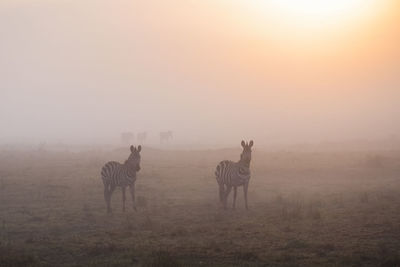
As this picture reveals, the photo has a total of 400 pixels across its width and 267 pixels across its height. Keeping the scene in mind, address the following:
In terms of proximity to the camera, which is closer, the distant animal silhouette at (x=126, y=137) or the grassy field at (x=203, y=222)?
the grassy field at (x=203, y=222)

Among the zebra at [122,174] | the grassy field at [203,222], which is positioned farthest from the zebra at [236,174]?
the zebra at [122,174]

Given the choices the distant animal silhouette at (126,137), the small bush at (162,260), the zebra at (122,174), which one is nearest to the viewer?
the small bush at (162,260)

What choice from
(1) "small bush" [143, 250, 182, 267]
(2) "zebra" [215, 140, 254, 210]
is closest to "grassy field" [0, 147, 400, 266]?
(1) "small bush" [143, 250, 182, 267]

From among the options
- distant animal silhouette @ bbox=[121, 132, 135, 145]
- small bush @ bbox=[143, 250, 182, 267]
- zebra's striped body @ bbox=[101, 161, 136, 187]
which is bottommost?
small bush @ bbox=[143, 250, 182, 267]

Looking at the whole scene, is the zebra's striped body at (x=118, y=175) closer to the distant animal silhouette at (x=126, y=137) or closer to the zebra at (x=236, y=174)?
the zebra at (x=236, y=174)

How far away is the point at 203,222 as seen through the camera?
15.2 meters

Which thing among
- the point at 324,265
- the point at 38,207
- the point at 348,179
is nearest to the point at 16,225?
the point at 38,207

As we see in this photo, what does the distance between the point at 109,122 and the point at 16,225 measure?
501ft

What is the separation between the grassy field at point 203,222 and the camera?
35.6ft

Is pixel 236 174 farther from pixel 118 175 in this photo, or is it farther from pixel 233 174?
pixel 118 175

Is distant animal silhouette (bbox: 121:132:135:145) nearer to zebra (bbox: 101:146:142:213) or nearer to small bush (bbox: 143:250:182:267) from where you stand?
zebra (bbox: 101:146:142:213)

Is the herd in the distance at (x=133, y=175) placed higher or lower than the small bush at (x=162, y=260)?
higher

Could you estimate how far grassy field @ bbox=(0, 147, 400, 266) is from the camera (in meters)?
10.9

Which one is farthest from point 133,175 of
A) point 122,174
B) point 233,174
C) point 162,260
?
point 162,260
